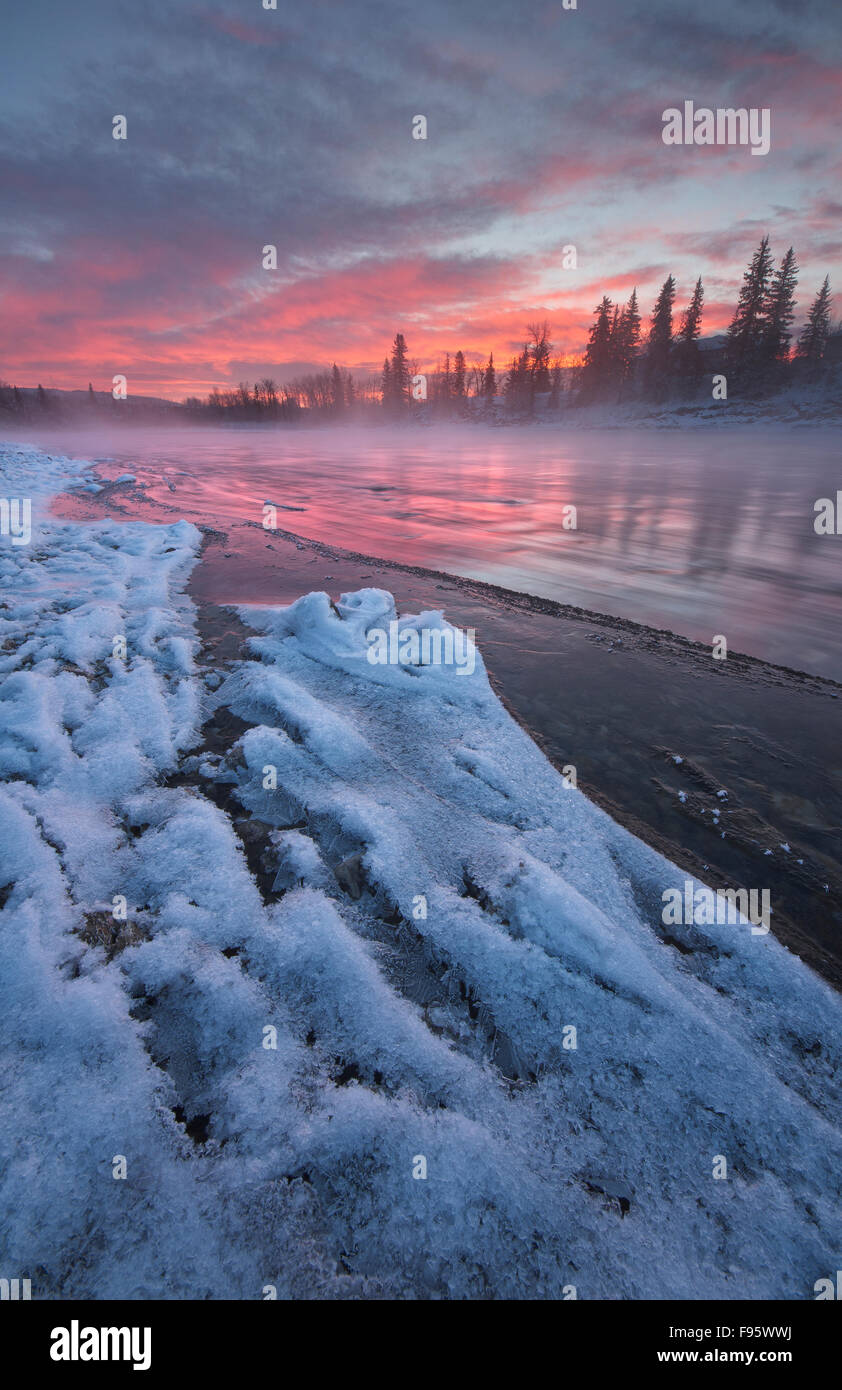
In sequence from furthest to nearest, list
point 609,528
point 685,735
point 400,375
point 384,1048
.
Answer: point 400,375 → point 609,528 → point 685,735 → point 384,1048

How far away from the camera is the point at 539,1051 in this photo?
75.5 inches

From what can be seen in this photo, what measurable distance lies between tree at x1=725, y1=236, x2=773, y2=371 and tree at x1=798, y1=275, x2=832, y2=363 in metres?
6.43

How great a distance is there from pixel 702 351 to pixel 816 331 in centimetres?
1215

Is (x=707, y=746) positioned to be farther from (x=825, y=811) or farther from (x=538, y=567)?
(x=538, y=567)

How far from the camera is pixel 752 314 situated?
63.0m

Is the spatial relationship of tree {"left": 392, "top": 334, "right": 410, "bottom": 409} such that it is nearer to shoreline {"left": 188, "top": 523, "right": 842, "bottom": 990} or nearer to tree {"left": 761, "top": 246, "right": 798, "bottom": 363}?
tree {"left": 761, "top": 246, "right": 798, "bottom": 363}

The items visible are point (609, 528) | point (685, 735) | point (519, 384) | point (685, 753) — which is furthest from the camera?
point (519, 384)

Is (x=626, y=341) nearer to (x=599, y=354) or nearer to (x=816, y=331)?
(x=599, y=354)

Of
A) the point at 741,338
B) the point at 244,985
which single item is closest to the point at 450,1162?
the point at 244,985

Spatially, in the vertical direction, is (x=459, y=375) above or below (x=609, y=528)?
above

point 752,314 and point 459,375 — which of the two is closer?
point 752,314

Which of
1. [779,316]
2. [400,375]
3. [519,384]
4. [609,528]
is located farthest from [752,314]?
[609,528]

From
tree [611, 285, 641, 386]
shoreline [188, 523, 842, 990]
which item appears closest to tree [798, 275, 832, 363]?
tree [611, 285, 641, 386]
